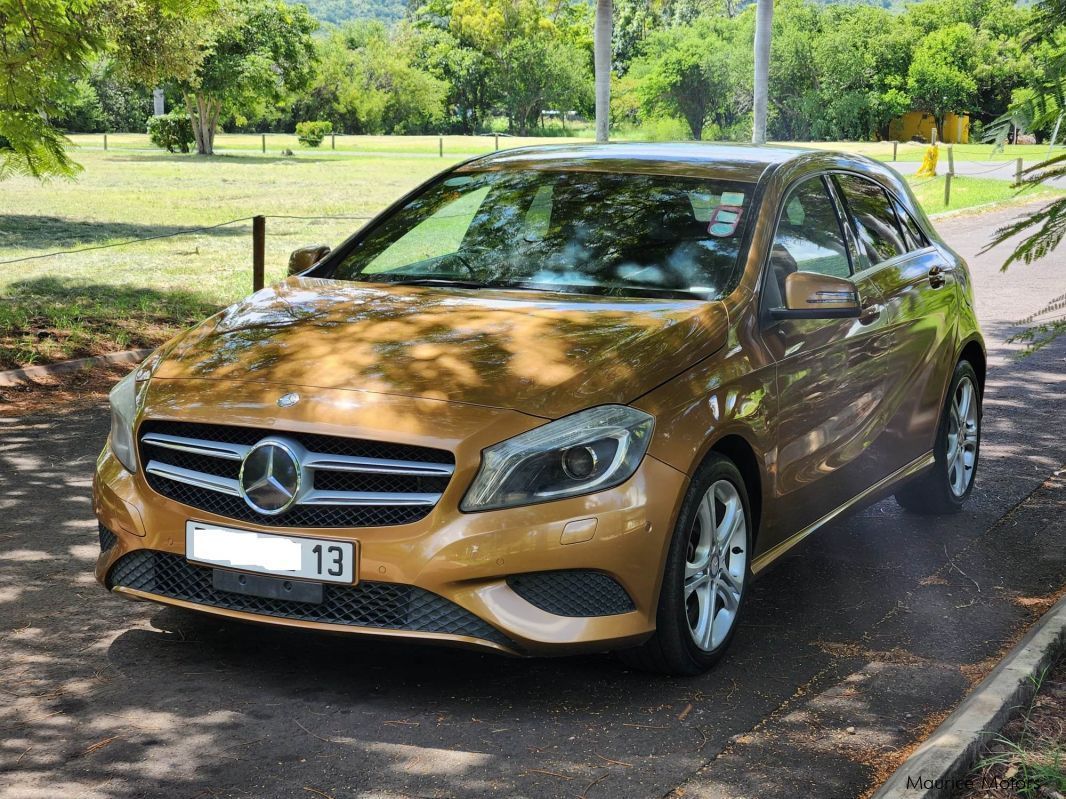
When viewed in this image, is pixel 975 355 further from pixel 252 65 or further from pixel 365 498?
pixel 252 65

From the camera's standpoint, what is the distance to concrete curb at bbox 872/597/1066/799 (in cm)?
363

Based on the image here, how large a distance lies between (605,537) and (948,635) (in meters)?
1.82

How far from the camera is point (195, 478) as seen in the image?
174 inches

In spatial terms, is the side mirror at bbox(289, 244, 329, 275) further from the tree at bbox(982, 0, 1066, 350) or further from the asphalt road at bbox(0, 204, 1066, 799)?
the tree at bbox(982, 0, 1066, 350)

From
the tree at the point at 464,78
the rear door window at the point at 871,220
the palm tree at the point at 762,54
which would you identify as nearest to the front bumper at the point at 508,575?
the rear door window at the point at 871,220

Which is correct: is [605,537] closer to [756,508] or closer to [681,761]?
[681,761]

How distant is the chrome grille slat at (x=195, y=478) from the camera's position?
4.32 metres

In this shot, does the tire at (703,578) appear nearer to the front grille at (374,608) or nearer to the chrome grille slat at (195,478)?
the front grille at (374,608)

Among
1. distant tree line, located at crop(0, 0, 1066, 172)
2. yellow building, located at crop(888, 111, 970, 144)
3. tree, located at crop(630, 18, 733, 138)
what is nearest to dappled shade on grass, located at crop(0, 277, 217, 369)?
distant tree line, located at crop(0, 0, 1066, 172)

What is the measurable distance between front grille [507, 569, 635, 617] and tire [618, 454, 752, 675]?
0.21m

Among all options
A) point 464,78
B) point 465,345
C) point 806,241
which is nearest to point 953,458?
point 806,241

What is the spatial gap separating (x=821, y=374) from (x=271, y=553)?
7.39ft

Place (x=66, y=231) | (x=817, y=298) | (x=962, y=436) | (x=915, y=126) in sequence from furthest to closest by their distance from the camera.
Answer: (x=915, y=126)
(x=66, y=231)
(x=962, y=436)
(x=817, y=298)

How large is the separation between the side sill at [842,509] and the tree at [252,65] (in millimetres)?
51692
